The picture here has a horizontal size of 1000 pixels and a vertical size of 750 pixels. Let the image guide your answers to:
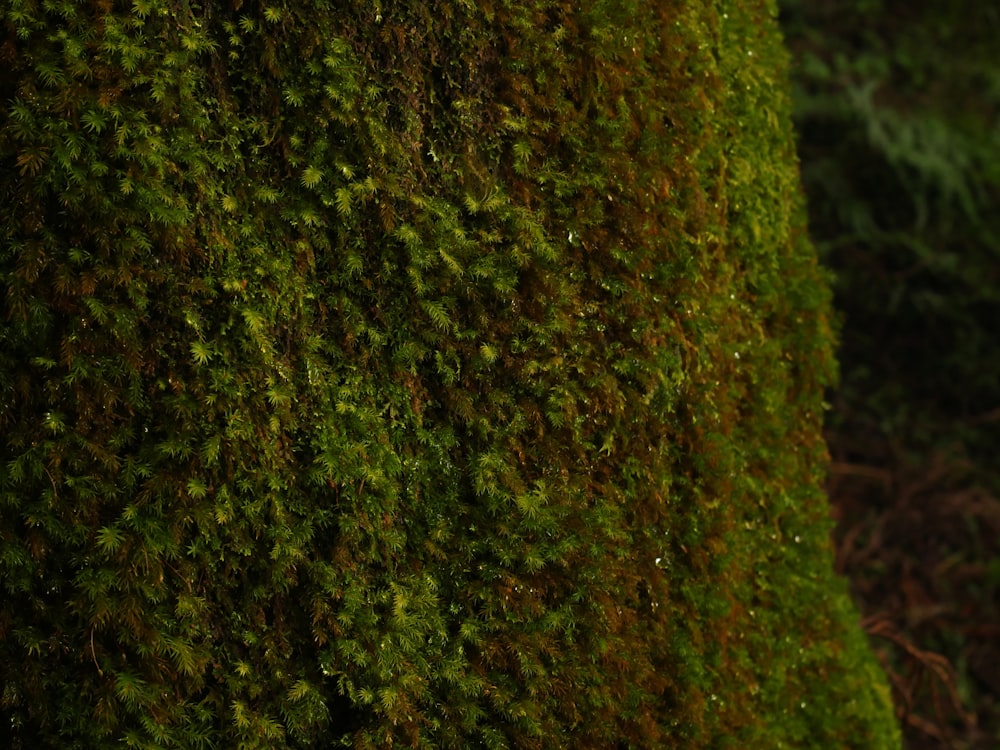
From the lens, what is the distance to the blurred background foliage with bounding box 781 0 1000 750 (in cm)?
509

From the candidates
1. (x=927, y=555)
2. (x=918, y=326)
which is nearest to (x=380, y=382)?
(x=927, y=555)

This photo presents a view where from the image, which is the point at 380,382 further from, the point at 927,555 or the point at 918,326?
Result: the point at 918,326

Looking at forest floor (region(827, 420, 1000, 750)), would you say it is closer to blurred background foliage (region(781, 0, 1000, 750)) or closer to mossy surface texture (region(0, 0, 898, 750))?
blurred background foliage (region(781, 0, 1000, 750))

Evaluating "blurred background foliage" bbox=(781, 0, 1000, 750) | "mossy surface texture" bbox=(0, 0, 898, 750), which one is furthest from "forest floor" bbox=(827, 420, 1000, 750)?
"mossy surface texture" bbox=(0, 0, 898, 750)

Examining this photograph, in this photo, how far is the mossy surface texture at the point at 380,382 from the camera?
126cm

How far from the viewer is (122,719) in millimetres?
1260

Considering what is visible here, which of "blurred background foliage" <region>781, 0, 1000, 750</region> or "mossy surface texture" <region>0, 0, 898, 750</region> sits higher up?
"mossy surface texture" <region>0, 0, 898, 750</region>

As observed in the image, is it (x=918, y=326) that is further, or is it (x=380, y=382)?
(x=918, y=326)

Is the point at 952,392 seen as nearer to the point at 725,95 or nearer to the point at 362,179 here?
the point at 725,95

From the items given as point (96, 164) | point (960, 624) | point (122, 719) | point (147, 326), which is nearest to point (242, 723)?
point (122, 719)

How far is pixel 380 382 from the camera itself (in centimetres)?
150

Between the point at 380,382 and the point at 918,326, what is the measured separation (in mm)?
4938

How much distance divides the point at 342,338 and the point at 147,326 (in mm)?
309

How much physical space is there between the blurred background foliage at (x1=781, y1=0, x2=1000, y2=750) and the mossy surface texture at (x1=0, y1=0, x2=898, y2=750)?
3651 millimetres
